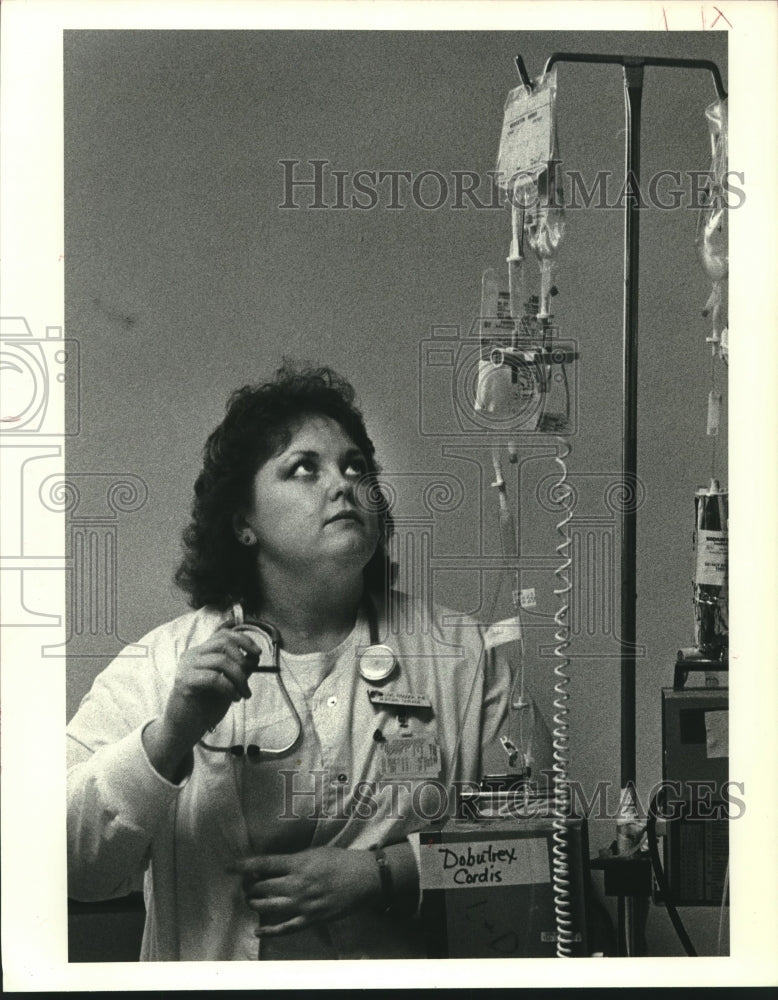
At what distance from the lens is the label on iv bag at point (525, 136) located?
147 centimetres

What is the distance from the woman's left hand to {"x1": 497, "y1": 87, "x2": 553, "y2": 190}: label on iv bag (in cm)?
93

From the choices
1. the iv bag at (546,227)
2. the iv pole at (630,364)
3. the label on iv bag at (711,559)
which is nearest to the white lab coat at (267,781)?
the iv pole at (630,364)

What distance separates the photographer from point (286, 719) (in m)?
1.46

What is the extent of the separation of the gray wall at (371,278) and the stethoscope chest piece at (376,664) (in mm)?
107

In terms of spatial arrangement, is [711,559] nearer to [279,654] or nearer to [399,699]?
[399,699]

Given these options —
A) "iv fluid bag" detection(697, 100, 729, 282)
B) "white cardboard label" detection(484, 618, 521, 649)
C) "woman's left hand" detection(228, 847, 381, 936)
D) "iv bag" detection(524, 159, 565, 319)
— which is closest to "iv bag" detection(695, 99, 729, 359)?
"iv fluid bag" detection(697, 100, 729, 282)

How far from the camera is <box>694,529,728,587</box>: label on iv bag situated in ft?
4.87

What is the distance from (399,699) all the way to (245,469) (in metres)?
0.37

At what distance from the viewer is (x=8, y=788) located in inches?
58.9

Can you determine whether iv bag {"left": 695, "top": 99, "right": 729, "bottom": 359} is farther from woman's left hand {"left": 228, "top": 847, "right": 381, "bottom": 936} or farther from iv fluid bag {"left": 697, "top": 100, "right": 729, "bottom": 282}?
woman's left hand {"left": 228, "top": 847, "right": 381, "bottom": 936}

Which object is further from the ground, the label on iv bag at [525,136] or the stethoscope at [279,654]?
the label on iv bag at [525,136]

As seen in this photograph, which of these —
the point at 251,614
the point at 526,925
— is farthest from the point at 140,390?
the point at 526,925

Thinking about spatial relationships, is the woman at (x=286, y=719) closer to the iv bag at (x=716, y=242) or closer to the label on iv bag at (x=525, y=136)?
the label on iv bag at (x=525, y=136)
